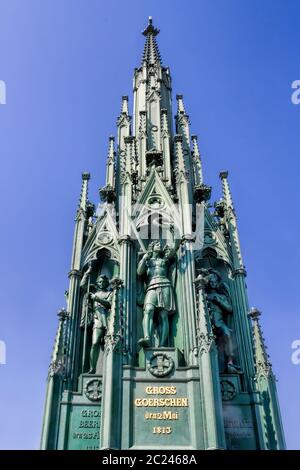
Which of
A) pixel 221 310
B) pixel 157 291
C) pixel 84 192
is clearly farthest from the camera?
pixel 84 192

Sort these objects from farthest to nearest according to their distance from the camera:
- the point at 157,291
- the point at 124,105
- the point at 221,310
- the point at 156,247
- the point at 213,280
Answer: the point at 124,105, the point at 156,247, the point at 213,280, the point at 221,310, the point at 157,291

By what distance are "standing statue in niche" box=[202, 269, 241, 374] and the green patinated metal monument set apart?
0.04m

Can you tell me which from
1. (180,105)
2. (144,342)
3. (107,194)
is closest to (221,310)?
(144,342)

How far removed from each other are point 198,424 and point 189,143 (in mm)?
16293

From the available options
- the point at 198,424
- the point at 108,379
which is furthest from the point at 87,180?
the point at 198,424

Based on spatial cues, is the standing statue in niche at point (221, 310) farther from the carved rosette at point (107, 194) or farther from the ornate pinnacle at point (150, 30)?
the ornate pinnacle at point (150, 30)

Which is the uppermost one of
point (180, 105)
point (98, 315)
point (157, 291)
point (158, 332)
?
point (180, 105)

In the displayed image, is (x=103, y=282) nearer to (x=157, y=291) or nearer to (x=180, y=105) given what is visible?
(x=157, y=291)

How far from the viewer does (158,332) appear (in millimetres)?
17172

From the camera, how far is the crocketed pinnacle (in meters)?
32.4

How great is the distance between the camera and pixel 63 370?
16.1 metres

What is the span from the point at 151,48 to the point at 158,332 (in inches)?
931
